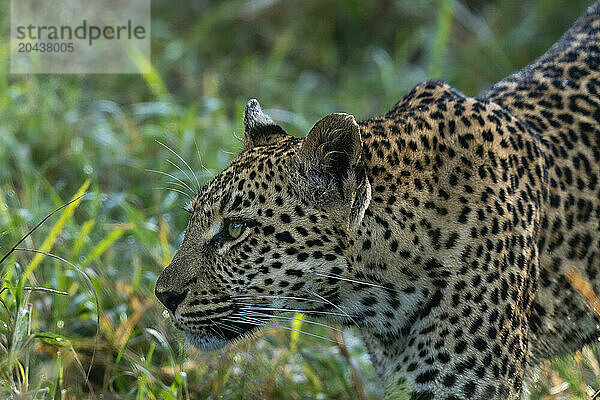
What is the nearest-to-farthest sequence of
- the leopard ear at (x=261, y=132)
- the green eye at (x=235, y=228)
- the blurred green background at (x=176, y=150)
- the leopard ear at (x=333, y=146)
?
the leopard ear at (x=333, y=146)
the green eye at (x=235, y=228)
the leopard ear at (x=261, y=132)
the blurred green background at (x=176, y=150)

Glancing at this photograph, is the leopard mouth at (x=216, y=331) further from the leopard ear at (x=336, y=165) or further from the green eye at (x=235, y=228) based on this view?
the leopard ear at (x=336, y=165)

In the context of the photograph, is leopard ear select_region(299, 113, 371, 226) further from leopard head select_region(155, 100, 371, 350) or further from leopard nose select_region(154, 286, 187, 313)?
leopard nose select_region(154, 286, 187, 313)

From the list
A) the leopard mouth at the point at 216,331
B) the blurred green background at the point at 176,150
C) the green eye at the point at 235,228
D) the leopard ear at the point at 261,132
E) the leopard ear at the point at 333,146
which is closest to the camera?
the leopard ear at the point at 333,146

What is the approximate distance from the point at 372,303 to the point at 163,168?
3.51 metres

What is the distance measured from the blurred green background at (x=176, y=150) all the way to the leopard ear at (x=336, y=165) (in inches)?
44.4

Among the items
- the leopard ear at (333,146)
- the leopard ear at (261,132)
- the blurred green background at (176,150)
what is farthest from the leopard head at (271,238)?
the blurred green background at (176,150)

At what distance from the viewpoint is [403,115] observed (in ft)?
15.0

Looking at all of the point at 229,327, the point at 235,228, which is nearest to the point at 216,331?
the point at 229,327

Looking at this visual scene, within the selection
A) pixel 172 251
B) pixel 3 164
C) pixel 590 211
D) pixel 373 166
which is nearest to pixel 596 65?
pixel 590 211

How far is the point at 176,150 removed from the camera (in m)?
7.50

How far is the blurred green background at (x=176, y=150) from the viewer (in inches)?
203

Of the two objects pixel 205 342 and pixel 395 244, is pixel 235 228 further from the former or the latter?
pixel 395 244

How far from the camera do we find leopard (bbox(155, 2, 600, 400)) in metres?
4.15

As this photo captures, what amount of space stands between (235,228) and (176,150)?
11.0ft
